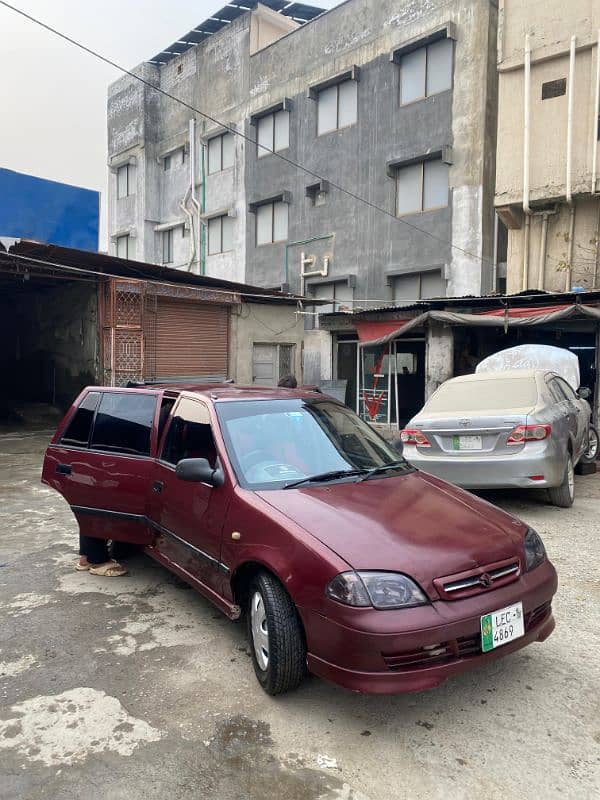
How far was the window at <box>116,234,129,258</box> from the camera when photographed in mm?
31719

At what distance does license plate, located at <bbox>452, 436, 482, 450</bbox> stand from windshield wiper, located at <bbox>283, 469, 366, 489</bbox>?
2.97 metres

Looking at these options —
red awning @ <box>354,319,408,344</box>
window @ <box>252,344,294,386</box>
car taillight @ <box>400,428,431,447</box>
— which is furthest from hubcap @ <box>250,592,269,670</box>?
window @ <box>252,344,294,386</box>

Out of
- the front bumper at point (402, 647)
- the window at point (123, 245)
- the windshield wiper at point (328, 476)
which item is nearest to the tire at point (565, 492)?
the windshield wiper at point (328, 476)

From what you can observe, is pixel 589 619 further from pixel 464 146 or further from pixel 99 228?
pixel 99 228

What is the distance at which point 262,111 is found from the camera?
78.6 ft

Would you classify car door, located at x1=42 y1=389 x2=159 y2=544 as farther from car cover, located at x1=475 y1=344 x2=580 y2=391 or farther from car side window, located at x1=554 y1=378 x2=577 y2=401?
car cover, located at x1=475 y1=344 x2=580 y2=391

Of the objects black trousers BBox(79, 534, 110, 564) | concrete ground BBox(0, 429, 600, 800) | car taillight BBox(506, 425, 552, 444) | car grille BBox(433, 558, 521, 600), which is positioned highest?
car taillight BBox(506, 425, 552, 444)

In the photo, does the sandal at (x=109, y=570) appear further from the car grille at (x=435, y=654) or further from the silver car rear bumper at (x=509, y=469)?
the silver car rear bumper at (x=509, y=469)

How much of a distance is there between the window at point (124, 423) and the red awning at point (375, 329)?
926 cm

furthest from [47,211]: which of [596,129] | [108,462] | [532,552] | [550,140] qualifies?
[532,552]

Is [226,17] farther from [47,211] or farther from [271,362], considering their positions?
[271,362]

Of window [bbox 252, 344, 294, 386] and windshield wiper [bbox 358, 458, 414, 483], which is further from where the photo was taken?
window [bbox 252, 344, 294, 386]

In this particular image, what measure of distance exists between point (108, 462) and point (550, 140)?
45.8ft

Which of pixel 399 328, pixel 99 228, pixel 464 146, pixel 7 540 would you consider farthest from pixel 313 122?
pixel 7 540
